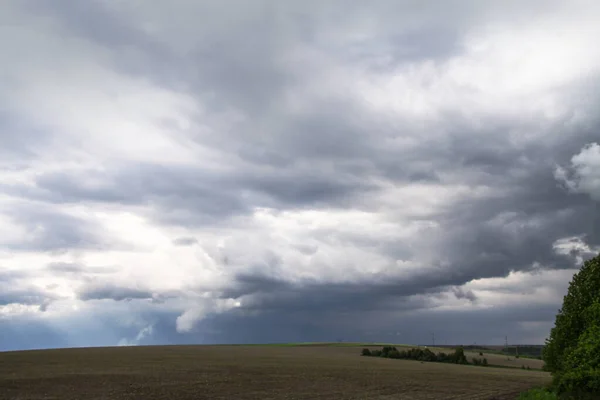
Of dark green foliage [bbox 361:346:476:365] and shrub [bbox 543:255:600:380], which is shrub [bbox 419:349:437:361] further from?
shrub [bbox 543:255:600:380]

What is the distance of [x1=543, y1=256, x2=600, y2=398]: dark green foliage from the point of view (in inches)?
1347

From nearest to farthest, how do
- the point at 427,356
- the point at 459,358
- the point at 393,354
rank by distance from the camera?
the point at 459,358, the point at 427,356, the point at 393,354

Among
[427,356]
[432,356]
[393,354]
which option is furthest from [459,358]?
[393,354]

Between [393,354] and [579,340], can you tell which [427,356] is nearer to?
[393,354]

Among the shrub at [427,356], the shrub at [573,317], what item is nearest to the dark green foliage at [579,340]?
the shrub at [573,317]

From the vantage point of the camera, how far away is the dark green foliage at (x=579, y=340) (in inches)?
1347

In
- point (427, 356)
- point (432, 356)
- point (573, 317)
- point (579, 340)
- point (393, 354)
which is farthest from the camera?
point (393, 354)

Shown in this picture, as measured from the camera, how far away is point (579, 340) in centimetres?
3819

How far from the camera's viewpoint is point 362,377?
286 feet

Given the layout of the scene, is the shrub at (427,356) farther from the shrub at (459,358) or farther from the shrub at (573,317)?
the shrub at (573,317)

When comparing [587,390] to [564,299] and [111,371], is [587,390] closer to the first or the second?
[564,299]

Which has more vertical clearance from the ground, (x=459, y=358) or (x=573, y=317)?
(x=573, y=317)

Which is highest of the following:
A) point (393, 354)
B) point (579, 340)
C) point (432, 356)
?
point (579, 340)

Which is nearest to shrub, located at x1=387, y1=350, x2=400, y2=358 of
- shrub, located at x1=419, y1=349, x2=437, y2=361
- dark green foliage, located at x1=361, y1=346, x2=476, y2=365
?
dark green foliage, located at x1=361, y1=346, x2=476, y2=365
